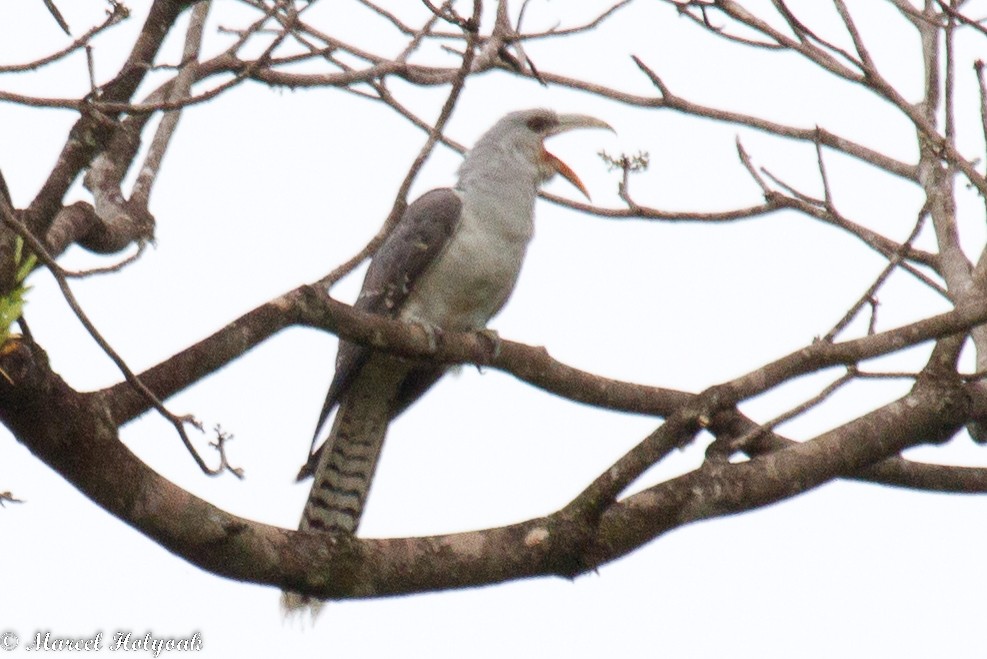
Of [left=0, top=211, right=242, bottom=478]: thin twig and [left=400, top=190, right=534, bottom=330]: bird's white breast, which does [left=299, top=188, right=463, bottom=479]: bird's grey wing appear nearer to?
[left=400, top=190, right=534, bottom=330]: bird's white breast

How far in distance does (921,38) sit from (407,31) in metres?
2.16

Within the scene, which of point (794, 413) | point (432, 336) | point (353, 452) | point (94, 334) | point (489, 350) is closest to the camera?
point (94, 334)

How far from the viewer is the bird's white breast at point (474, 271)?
5691 millimetres

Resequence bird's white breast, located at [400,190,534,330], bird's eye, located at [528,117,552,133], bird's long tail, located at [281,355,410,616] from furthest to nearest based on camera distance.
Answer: bird's eye, located at [528,117,552,133]
bird's white breast, located at [400,190,534,330]
bird's long tail, located at [281,355,410,616]

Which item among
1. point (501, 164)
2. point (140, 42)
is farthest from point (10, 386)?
point (501, 164)

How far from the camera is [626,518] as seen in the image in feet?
10.3

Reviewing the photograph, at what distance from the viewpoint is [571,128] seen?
21.7 feet

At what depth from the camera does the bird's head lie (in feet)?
20.7

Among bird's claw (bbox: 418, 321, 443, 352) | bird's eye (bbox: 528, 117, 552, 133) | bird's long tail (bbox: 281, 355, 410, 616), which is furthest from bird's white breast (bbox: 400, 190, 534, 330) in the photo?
bird's claw (bbox: 418, 321, 443, 352)

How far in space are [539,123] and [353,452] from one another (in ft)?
6.77

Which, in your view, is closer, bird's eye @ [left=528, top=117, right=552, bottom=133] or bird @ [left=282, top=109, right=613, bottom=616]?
bird @ [left=282, top=109, right=613, bottom=616]

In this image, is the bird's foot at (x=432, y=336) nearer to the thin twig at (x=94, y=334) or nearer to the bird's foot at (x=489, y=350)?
the bird's foot at (x=489, y=350)

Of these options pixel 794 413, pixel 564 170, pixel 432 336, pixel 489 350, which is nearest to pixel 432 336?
pixel 432 336

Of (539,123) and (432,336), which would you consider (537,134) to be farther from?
(432,336)
